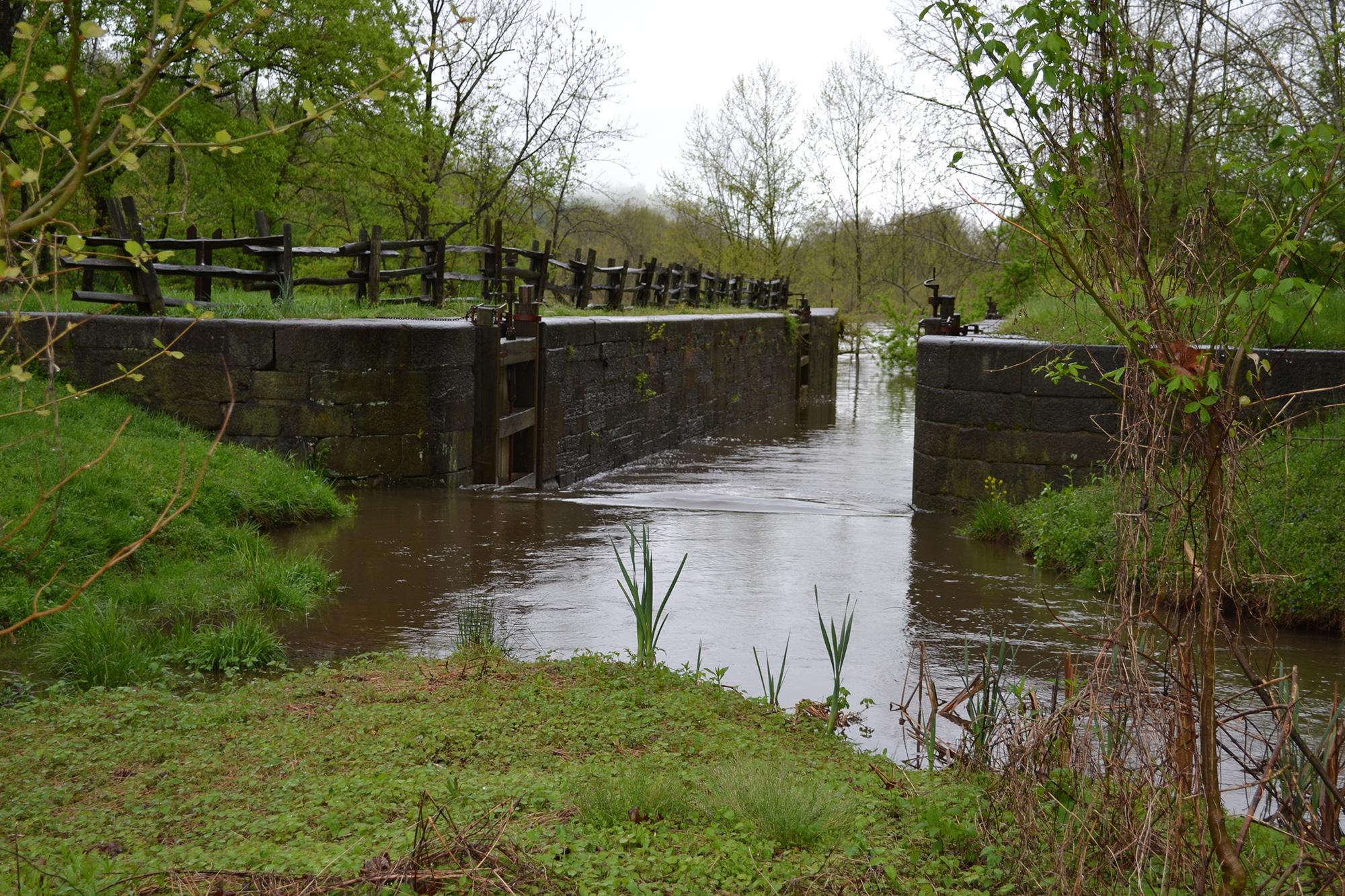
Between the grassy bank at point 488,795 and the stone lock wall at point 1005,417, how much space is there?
5.24m

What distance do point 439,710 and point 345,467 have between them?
579 centimetres

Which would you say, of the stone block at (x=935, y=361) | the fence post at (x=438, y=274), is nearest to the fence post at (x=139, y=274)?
the fence post at (x=438, y=274)

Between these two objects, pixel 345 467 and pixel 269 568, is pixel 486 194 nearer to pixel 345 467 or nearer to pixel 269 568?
pixel 345 467

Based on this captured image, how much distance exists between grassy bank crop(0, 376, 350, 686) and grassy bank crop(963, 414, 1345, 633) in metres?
4.15

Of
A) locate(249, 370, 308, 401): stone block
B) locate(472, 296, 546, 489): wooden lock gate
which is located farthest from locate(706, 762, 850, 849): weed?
locate(472, 296, 546, 489): wooden lock gate

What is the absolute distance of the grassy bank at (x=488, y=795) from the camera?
287cm

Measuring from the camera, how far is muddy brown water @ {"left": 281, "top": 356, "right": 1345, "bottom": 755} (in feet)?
17.0


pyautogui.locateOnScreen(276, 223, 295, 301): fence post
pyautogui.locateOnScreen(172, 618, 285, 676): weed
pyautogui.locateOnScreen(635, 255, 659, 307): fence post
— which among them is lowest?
pyautogui.locateOnScreen(172, 618, 285, 676): weed

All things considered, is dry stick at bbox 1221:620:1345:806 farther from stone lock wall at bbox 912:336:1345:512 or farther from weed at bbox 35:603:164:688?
stone lock wall at bbox 912:336:1345:512

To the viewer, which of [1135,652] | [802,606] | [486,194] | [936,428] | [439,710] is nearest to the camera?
[1135,652]

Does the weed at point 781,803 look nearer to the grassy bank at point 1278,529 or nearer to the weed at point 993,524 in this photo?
the grassy bank at point 1278,529

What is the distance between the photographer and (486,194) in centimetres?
2953

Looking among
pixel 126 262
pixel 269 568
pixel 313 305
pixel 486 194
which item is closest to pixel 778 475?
pixel 313 305

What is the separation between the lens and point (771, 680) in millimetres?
4129
